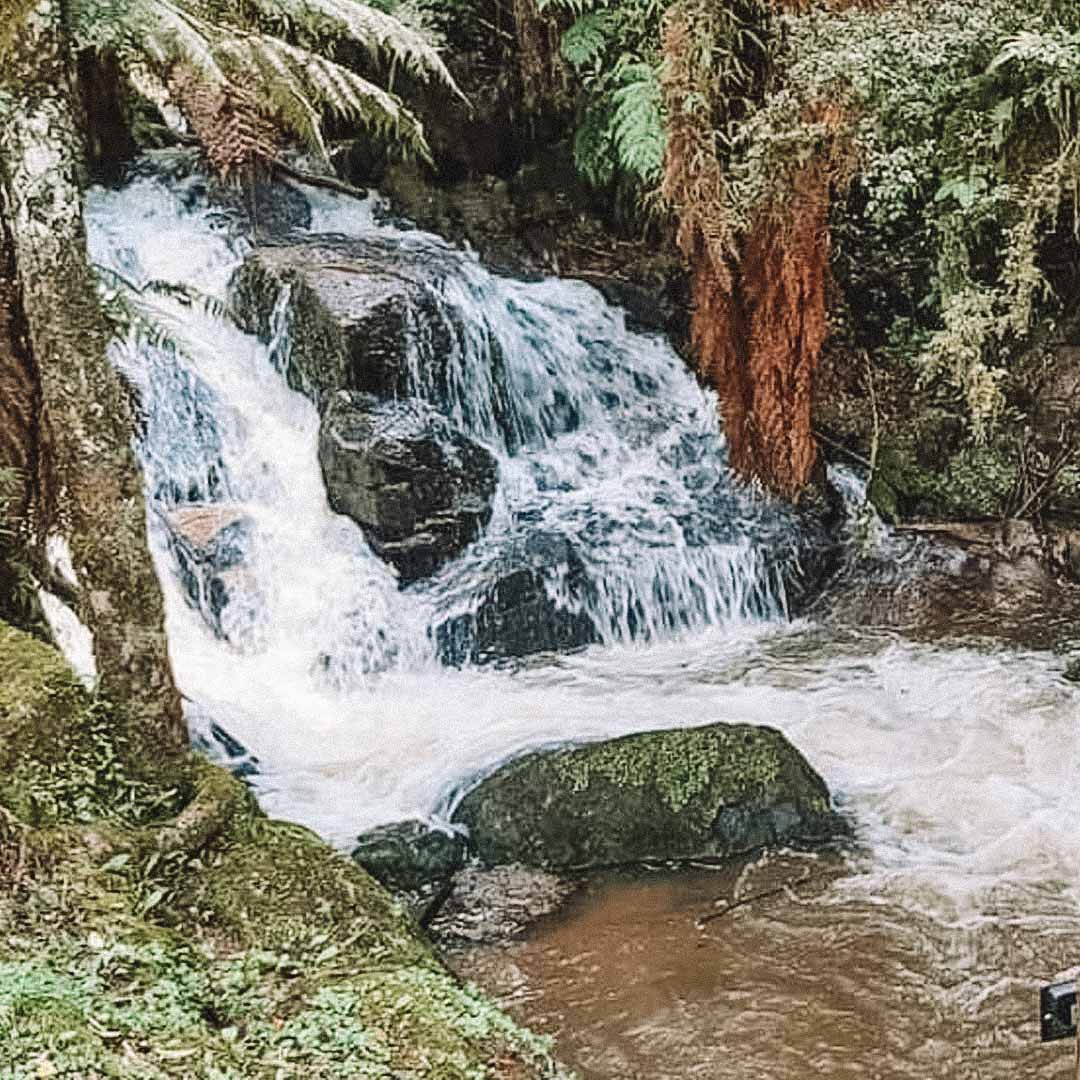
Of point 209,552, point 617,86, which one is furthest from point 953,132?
point 209,552

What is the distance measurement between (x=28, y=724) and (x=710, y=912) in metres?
2.90

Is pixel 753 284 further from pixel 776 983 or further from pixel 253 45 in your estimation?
pixel 253 45

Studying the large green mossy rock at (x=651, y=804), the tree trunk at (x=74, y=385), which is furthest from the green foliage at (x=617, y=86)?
the tree trunk at (x=74, y=385)

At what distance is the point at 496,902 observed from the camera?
561 cm

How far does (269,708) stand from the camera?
24.5 feet

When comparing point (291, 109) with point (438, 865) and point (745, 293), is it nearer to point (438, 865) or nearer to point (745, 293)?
point (438, 865)

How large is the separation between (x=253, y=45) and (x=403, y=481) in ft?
→ 15.6

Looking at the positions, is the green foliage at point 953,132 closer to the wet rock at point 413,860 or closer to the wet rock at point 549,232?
the wet rock at point 549,232

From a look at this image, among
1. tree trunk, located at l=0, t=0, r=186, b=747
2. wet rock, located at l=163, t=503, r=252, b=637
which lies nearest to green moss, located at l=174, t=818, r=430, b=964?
tree trunk, located at l=0, t=0, r=186, b=747

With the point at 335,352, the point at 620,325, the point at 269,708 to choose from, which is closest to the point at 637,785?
the point at 269,708

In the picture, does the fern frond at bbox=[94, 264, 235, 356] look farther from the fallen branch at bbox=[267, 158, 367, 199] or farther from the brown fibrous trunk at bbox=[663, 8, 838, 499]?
the fallen branch at bbox=[267, 158, 367, 199]

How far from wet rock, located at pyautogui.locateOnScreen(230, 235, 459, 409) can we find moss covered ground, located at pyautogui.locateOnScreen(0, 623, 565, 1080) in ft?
16.0

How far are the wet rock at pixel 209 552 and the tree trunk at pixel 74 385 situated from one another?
3.99 meters

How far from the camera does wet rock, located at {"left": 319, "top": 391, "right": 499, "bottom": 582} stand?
8.42 m
